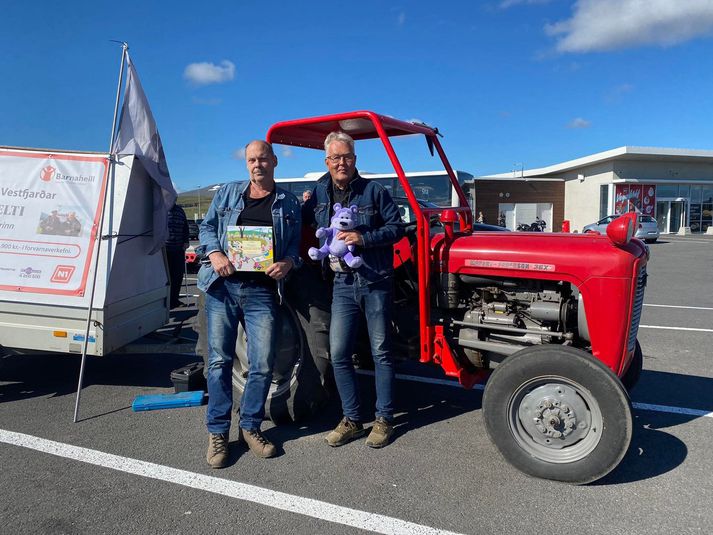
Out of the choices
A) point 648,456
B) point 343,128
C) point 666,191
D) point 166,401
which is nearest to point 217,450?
point 166,401

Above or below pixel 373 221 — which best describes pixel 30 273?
below

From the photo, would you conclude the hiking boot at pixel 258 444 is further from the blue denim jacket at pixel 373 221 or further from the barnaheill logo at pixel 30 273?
the barnaheill logo at pixel 30 273

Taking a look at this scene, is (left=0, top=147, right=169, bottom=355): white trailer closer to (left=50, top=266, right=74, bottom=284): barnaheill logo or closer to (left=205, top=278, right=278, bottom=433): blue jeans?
(left=50, top=266, right=74, bottom=284): barnaheill logo

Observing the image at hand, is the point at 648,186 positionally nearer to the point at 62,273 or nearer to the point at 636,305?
the point at 636,305

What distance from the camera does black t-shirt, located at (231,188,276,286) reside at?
→ 3314 mm

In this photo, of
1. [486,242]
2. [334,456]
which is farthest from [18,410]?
[486,242]

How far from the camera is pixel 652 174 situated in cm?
3228

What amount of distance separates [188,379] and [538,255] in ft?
9.71

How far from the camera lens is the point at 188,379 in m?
4.39

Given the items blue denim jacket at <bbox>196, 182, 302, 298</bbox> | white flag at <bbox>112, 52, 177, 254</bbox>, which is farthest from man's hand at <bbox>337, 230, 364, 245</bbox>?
white flag at <bbox>112, 52, 177, 254</bbox>

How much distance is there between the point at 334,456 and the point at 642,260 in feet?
7.47

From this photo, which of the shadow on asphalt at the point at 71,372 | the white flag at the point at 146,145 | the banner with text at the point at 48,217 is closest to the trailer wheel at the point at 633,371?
the shadow on asphalt at the point at 71,372

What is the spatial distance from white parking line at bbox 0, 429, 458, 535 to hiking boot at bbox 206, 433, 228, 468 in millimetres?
123

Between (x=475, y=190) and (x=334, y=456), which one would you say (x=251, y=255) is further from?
(x=475, y=190)
